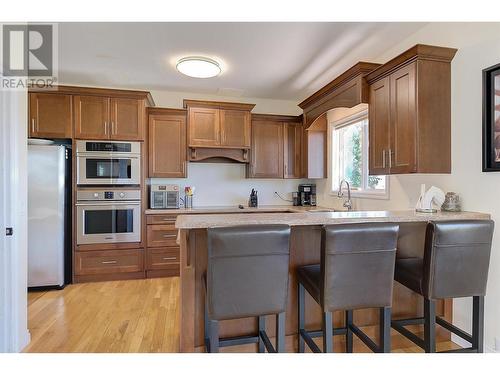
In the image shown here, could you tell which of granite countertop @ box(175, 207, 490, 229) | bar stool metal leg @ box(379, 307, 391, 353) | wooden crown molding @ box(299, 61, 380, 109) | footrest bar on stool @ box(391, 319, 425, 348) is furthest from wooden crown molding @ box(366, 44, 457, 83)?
footrest bar on stool @ box(391, 319, 425, 348)

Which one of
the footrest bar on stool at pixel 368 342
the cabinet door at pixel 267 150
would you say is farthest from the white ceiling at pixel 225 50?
the footrest bar on stool at pixel 368 342

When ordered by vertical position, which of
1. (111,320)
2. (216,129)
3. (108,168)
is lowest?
(111,320)

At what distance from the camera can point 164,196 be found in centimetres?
396

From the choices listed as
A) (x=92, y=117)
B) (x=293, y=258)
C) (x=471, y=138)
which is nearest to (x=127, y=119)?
(x=92, y=117)

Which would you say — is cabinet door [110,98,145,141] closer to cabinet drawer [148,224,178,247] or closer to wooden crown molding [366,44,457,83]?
cabinet drawer [148,224,178,247]

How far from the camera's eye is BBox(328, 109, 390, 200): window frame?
10.2 ft

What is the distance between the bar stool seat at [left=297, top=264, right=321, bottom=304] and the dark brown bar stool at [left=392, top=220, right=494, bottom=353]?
25.7 inches

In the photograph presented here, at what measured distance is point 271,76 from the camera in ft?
11.9

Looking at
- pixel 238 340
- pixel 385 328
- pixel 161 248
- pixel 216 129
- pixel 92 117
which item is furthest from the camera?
pixel 216 129

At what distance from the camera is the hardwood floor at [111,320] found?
2115mm

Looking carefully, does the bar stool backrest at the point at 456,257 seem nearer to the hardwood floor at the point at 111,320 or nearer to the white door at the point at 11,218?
the hardwood floor at the point at 111,320

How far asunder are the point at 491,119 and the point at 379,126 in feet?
2.63

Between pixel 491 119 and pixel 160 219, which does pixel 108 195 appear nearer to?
pixel 160 219
